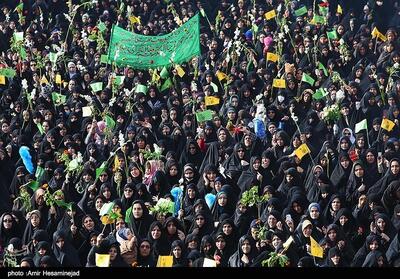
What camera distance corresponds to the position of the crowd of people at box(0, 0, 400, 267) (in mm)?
11133

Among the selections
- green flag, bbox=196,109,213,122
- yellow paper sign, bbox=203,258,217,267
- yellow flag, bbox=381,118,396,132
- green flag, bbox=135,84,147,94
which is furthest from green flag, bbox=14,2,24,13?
yellow paper sign, bbox=203,258,217,267

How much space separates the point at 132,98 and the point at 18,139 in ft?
6.56

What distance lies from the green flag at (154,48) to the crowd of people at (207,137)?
0.55ft

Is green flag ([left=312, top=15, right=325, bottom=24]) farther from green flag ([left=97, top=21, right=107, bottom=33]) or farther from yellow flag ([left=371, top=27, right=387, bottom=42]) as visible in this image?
green flag ([left=97, top=21, right=107, bottom=33])

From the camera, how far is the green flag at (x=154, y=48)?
17094 mm

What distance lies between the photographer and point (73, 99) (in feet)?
53.8

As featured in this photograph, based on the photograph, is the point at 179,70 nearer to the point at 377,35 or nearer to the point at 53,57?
the point at 53,57

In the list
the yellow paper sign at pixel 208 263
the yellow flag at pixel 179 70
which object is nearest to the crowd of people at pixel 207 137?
the yellow paper sign at pixel 208 263

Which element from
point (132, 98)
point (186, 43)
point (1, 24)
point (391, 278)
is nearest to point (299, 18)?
point (186, 43)

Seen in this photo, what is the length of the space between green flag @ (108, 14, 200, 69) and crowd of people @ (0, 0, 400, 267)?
0.17 metres

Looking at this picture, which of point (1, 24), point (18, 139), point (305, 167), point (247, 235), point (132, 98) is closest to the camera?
point (247, 235)

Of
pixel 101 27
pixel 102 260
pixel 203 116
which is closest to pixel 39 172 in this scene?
pixel 203 116

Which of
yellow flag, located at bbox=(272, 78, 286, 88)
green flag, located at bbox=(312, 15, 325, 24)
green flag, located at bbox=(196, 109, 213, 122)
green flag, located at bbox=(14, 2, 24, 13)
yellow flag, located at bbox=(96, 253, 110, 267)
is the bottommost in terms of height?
yellow flag, located at bbox=(96, 253, 110, 267)

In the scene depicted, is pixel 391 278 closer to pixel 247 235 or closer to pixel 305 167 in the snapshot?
pixel 247 235
